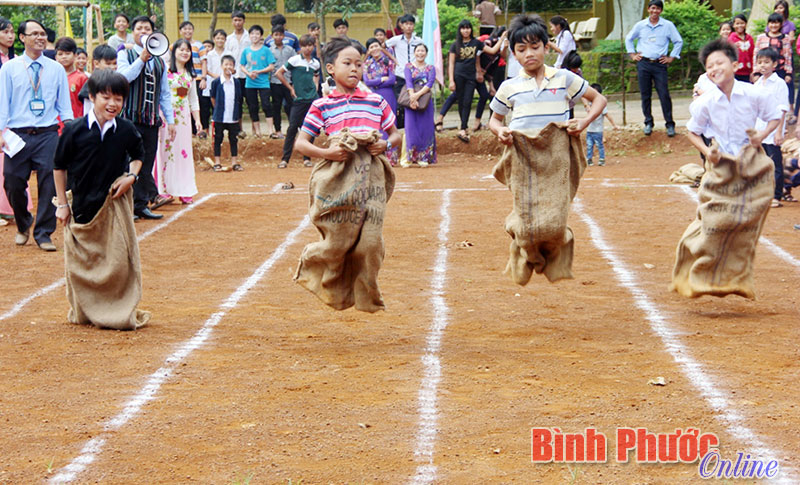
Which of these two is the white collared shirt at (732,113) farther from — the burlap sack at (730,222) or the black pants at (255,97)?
the black pants at (255,97)

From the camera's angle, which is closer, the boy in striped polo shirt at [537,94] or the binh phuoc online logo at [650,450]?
the binh phuoc online logo at [650,450]

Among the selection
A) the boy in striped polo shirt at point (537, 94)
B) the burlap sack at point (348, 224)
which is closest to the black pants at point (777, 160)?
the boy in striped polo shirt at point (537, 94)

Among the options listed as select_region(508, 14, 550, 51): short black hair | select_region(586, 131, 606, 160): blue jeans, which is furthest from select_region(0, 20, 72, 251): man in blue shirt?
select_region(586, 131, 606, 160): blue jeans

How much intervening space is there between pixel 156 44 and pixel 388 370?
6.38 meters

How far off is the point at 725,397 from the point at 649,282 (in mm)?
3179

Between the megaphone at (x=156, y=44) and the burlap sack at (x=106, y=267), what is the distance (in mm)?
4452

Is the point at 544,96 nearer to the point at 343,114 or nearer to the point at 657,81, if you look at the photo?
the point at 343,114

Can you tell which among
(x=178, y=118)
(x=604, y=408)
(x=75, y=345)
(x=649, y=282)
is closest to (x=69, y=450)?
(x=75, y=345)

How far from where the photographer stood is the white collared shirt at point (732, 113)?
7.11 meters

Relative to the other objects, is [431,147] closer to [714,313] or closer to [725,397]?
[714,313]

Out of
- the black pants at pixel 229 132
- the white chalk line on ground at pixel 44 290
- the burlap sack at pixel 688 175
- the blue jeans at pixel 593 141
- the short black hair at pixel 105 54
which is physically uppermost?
the short black hair at pixel 105 54

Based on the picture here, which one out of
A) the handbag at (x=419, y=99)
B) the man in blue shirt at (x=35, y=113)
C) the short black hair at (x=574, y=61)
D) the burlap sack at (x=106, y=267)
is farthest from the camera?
the handbag at (x=419, y=99)

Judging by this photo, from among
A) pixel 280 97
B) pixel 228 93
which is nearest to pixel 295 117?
pixel 228 93

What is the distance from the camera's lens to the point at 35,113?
1012 centimetres
